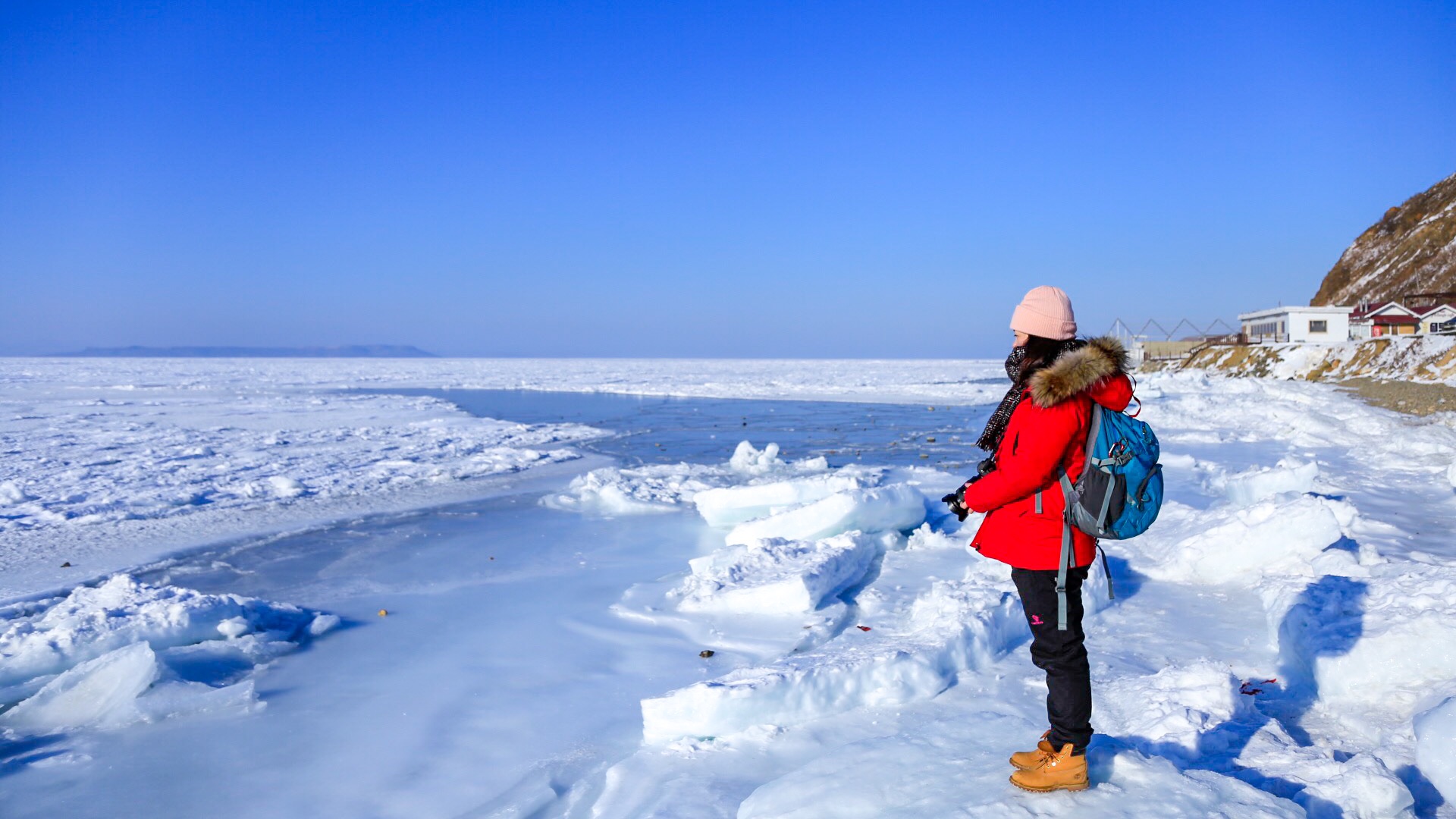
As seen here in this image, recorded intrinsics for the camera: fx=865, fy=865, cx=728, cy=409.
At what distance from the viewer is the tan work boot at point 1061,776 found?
214 centimetres

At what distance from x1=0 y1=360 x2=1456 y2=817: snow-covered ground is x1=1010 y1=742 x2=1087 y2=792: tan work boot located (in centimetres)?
3

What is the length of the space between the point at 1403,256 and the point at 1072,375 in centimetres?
6558

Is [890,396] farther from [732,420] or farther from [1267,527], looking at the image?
[1267,527]

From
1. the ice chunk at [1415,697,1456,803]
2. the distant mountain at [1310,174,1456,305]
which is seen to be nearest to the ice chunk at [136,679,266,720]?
the ice chunk at [1415,697,1456,803]

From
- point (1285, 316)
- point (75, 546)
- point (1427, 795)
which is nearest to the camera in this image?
point (1427, 795)

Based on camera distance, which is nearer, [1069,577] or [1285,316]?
[1069,577]

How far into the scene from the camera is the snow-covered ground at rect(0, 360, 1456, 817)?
255 cm

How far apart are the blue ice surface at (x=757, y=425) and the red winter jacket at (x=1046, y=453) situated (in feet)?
25.7

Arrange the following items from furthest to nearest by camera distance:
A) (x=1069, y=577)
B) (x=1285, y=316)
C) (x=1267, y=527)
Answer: (x=1285, y=316) < (x=1267, y=527) < (x=1069, y=577)

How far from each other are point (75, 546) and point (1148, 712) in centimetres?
703

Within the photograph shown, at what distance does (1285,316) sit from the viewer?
36562 mm

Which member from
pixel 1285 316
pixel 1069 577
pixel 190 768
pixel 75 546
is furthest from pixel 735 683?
pixel 1285 316

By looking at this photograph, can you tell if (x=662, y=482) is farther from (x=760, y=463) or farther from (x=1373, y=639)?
(x=1373, y=639)

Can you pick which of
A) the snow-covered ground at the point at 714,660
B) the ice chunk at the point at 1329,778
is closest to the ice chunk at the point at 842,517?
the snow-covered ground at the point at 714,660
